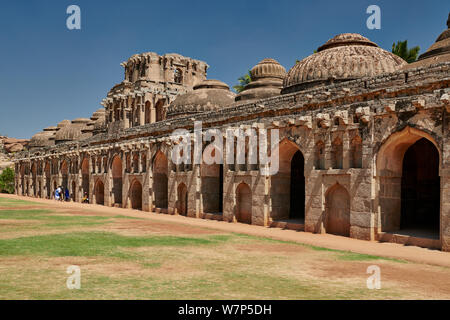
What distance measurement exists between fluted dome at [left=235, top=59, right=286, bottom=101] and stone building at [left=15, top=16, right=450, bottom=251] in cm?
7

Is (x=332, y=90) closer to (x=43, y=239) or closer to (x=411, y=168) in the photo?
(x=411, y=168)

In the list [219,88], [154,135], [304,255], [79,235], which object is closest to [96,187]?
[154,135]

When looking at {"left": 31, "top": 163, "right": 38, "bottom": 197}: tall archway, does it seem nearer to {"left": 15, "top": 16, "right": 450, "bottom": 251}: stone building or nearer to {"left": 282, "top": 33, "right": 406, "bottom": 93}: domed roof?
{"left": 15, "top": 16, "right": 450, "bottom": 251}: stone building

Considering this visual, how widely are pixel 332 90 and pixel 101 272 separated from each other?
1099 cm

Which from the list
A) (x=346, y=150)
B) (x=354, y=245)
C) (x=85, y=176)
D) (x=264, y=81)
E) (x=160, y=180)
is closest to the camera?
(x=354, y=245)

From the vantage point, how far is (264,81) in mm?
25828

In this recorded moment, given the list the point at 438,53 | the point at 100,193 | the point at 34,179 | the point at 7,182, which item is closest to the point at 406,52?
the point at 438,53

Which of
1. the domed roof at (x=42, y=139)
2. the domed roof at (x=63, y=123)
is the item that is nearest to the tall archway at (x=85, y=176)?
the domed roof at (x=42, y=139)

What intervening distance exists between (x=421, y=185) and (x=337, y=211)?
150 inches

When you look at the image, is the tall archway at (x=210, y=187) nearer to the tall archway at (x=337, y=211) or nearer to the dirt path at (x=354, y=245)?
the dirt path at (x=354, y=245)

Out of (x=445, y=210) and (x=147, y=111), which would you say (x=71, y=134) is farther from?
(x=445, y=210)

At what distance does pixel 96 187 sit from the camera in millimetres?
34969

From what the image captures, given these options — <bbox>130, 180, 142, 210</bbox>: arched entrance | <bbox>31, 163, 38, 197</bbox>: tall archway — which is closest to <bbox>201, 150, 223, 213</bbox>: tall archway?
<bbox>130, 180, 142, 210</bbox>: arched entrance
